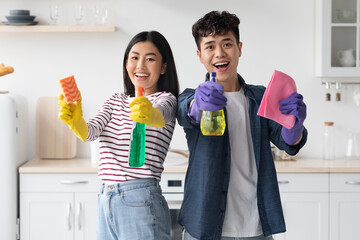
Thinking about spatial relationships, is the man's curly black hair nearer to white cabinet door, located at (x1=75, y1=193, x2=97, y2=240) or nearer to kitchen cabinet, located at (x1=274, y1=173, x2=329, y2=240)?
kitchen cabinet, located at (x1=274, y1=173, x2=329, y2=240)

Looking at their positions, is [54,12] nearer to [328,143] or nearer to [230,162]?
[328,143]

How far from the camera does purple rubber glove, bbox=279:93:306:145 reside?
67.7 inches

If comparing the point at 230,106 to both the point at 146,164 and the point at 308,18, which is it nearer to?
the point at 146,164

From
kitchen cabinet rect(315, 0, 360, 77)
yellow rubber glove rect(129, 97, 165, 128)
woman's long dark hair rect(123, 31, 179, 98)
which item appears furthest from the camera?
kitchen cabinet rect(315, 0, 360, 77)

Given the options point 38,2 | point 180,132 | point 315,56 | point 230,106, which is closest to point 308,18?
point 315,56

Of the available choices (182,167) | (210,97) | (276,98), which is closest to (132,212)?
(210,97)

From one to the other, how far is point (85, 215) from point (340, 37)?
1974 mm

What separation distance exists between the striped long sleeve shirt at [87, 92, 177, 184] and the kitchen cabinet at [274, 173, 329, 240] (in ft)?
5.56

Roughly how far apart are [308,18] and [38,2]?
1850mm

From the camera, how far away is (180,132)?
3.96 meters

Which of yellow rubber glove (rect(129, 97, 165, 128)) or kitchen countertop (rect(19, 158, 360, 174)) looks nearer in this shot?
yellow rubber glove (rect(129, 97, 165, 128))

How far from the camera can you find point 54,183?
349 cm

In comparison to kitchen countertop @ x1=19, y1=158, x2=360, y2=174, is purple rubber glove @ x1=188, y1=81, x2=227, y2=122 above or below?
above

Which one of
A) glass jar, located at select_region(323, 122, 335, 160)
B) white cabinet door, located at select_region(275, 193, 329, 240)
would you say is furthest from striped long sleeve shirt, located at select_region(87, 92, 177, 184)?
glass jar, located at select_region(323, 122, 335, 160)
